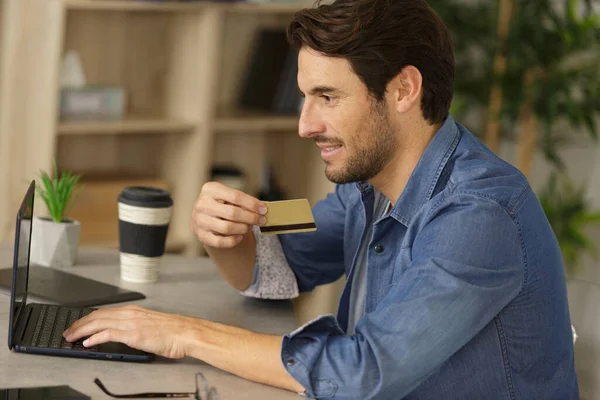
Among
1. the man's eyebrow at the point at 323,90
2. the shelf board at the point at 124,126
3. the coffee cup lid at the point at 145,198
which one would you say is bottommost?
the shelf board at the point at 124,126

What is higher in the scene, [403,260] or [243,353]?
[403,260]

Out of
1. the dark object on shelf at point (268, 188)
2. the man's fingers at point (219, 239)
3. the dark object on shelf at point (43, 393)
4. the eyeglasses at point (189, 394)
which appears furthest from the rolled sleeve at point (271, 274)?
the dark object on shelf at point (268, 188)

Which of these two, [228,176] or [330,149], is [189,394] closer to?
[330,149]

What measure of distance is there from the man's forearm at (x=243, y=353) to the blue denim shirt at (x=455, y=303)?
20 millimetres

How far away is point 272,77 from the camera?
3.72 m

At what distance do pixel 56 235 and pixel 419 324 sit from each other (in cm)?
92

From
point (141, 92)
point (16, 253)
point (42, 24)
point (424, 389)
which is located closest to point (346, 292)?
point (424, 389)

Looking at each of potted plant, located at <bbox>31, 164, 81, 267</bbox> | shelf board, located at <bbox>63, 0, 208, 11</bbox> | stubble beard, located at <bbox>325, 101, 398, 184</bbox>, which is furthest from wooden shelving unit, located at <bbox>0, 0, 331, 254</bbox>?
stubble beard, located at <bbox>325, 101, 398, 184</bbox>

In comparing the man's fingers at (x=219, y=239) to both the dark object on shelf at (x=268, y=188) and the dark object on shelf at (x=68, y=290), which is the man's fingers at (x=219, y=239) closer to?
the dark object on shelf at (x=68, y=290)

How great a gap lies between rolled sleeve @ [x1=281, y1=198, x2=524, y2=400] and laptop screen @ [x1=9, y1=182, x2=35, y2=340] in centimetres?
43

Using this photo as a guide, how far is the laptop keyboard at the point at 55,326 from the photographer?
144cm

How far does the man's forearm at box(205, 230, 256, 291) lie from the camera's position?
6.07 feet

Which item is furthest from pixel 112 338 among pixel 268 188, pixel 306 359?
pixel 268 188

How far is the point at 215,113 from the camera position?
3.61 metres
